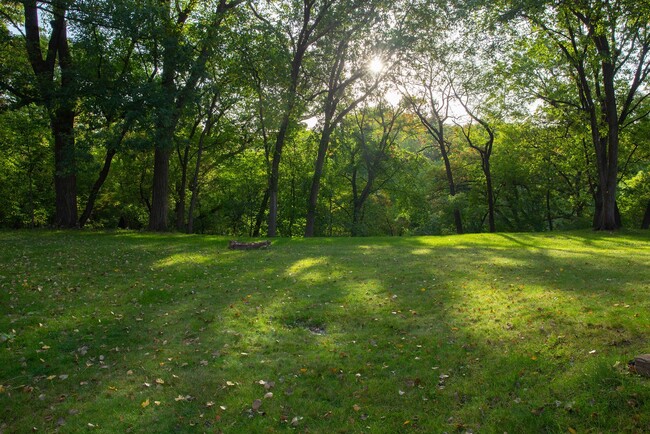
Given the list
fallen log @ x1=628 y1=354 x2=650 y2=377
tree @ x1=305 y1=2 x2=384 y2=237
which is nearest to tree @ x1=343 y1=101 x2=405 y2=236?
tree @ x1=305 y1=2 x2=384 y2=237

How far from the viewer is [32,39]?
22.3 metres

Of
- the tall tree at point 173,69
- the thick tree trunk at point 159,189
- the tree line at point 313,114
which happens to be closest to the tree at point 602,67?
the tree line at point 313,114

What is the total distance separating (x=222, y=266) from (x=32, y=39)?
1742 centimetres

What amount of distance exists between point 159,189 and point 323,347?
18.7 meters

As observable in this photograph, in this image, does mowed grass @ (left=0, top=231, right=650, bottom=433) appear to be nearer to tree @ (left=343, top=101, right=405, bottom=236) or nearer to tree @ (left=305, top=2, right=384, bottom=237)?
tree @ (left=305, top=2, right=384, bottom=237)

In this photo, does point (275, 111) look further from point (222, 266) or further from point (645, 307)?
point (645, 307)

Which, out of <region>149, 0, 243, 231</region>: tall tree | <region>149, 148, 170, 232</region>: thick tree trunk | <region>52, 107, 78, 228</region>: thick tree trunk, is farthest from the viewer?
<region>149, 148, 170, 232</region>: thick tree trunk

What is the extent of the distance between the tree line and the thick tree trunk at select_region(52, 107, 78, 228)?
0.12 m

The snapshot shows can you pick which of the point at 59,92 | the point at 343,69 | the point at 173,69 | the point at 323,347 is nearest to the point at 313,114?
the point at 343,69

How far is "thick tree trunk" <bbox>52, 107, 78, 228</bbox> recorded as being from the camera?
2181 centimetres

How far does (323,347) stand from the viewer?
782 cm

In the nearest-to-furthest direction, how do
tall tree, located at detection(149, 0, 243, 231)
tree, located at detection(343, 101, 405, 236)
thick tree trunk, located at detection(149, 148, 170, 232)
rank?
tall tree, located at detection(149, 0, 243, 231), thick tree trunk, located at detection(149, 148, 170, 232), tree, located at detection(343, 101, 405, 236)

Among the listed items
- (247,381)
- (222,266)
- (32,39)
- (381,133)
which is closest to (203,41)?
(32,39)

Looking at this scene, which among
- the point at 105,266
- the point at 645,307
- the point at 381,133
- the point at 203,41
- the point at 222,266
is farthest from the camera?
the point at 381,133
